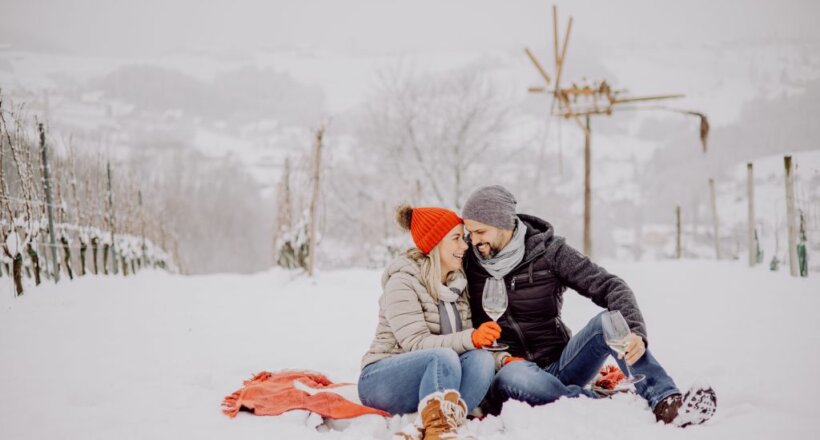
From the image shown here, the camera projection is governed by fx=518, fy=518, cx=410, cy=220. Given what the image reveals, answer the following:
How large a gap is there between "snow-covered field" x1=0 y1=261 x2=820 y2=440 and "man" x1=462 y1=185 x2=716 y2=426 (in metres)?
0.15

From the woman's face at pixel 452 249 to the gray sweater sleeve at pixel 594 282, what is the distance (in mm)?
546

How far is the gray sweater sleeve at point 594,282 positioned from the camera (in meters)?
A: 2.68

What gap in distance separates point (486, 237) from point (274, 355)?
8.38 ft

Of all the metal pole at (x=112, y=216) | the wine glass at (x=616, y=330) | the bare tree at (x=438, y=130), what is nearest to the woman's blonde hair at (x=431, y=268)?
the wine glass at (x=616, y=330)

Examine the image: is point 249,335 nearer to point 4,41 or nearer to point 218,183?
point 4,41

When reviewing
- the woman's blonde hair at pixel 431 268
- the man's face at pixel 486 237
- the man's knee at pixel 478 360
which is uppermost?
the man's face at pixel 486 237

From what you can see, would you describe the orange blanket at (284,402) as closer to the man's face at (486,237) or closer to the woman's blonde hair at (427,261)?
the woman's blonde hair at (427,261)

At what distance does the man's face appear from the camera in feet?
9.78

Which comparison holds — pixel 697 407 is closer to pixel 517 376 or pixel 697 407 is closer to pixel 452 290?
pixel 517 376

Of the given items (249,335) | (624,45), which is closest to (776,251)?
(249,335)

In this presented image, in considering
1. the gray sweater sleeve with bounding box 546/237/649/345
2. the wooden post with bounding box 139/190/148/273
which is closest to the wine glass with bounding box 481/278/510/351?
the gray sweater sleeve with bounding box 546/237/649/345

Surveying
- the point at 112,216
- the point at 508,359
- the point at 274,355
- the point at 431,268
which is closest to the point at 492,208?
the point at 431,268

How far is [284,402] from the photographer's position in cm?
291

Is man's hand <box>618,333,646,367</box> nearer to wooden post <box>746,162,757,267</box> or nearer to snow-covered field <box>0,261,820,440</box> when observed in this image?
snow-covered field <box>0,261,820,440</box>
